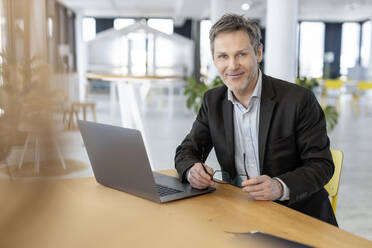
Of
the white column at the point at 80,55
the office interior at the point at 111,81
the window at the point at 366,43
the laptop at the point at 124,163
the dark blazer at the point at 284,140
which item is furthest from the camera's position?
the window at the point at 366,43

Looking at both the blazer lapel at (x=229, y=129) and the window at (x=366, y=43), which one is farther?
the window at (x=366, y=43)

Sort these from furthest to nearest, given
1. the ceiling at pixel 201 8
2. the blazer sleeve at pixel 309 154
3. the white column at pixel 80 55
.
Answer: the ceiling at pixel 201 8
the blazer sleeve at pixel 309 154
the white column at pixel 80 55

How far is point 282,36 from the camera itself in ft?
13.7

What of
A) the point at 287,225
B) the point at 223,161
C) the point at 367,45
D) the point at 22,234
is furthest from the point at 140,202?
the point at 367,45

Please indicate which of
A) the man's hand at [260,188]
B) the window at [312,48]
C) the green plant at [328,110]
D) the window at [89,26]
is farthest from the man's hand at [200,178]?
the window at [312,48]

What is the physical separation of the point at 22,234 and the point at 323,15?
19451mm

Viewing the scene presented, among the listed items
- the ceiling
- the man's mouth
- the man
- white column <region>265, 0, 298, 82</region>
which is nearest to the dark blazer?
the man

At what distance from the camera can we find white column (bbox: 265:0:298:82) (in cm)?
417

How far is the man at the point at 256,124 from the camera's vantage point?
1.53 metres

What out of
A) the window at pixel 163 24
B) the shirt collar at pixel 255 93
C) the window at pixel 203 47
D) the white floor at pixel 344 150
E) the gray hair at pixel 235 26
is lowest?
the white floor at pixel 344 150

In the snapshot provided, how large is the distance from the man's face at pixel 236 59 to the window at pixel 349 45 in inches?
788

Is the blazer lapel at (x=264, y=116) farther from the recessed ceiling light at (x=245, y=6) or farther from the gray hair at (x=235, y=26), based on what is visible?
the recessed ceiling light at (x=245, y=6)

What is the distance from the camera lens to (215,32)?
5.18 ft

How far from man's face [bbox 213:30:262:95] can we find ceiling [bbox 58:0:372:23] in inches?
439
